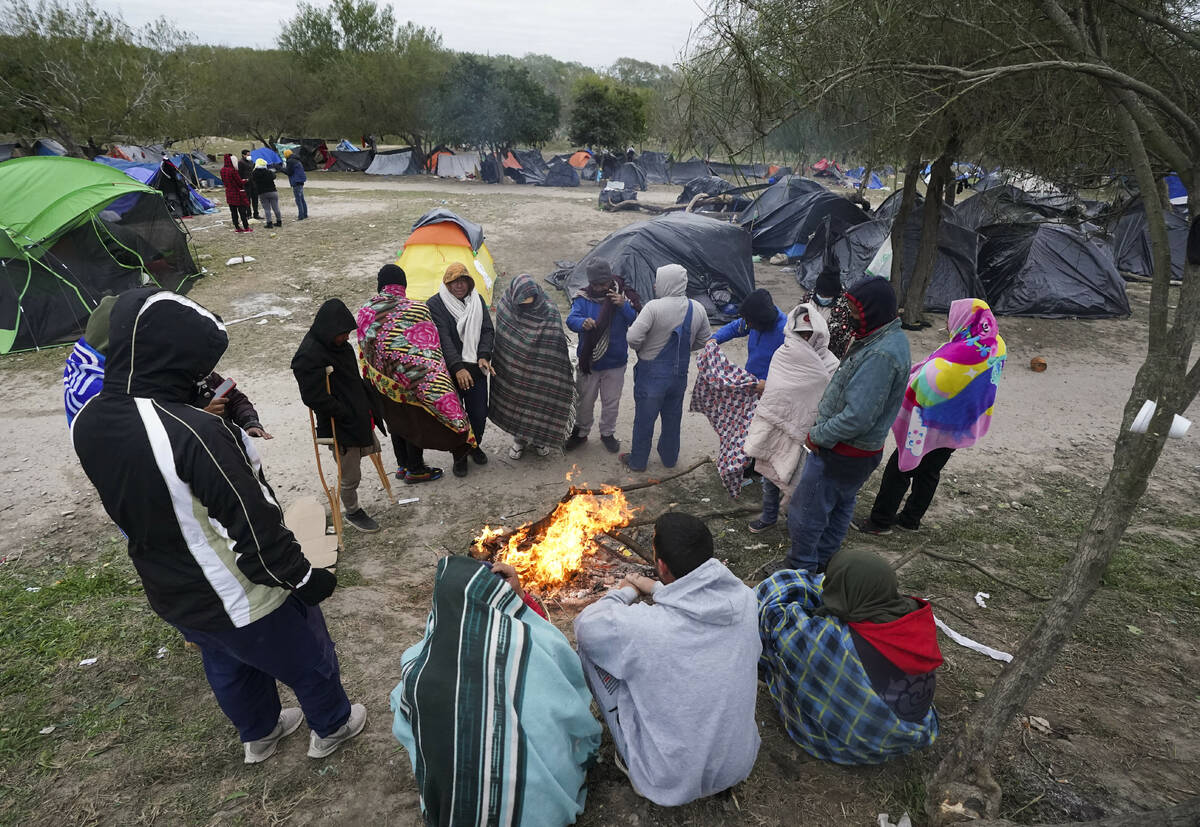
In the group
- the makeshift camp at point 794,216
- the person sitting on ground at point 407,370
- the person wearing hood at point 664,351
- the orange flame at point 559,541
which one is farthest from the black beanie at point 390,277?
the makeshift camp at point 794,216

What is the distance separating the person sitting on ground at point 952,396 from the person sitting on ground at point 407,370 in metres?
3.41

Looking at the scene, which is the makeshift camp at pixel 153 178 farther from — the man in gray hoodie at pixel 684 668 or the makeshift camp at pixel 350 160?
the man in gray hoodie at pixel 684 668

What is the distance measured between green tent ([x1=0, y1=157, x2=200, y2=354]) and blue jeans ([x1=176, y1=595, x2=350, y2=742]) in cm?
854

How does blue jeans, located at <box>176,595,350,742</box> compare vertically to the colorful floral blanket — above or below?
below

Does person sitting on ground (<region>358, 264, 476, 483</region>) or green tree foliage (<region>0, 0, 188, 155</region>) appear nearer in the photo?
person sitting on ground (<region>358, 264, 476, 483</region>)

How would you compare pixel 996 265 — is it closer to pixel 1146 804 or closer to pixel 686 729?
pixel 1146 804

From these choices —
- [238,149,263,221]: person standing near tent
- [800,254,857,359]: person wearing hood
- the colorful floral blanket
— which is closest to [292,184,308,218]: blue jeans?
[238,149,263,221]: person standing near tent

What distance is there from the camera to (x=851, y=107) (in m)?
3.24

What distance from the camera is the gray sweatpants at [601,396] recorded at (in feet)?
18.5

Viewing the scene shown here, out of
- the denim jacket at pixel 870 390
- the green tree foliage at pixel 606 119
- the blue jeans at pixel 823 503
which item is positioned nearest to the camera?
the denim jacket at pixel 870 390

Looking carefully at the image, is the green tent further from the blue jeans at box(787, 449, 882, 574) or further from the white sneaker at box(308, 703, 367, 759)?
the blue jeans at box(787, 449, 882, 574)

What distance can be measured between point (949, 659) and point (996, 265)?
32.3 feet

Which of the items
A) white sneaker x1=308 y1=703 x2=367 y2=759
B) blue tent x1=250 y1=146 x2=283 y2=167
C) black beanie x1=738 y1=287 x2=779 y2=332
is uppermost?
blue tent x1=250 y1=146 x2=283 y2=167

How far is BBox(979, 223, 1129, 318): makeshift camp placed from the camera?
10211 mm
